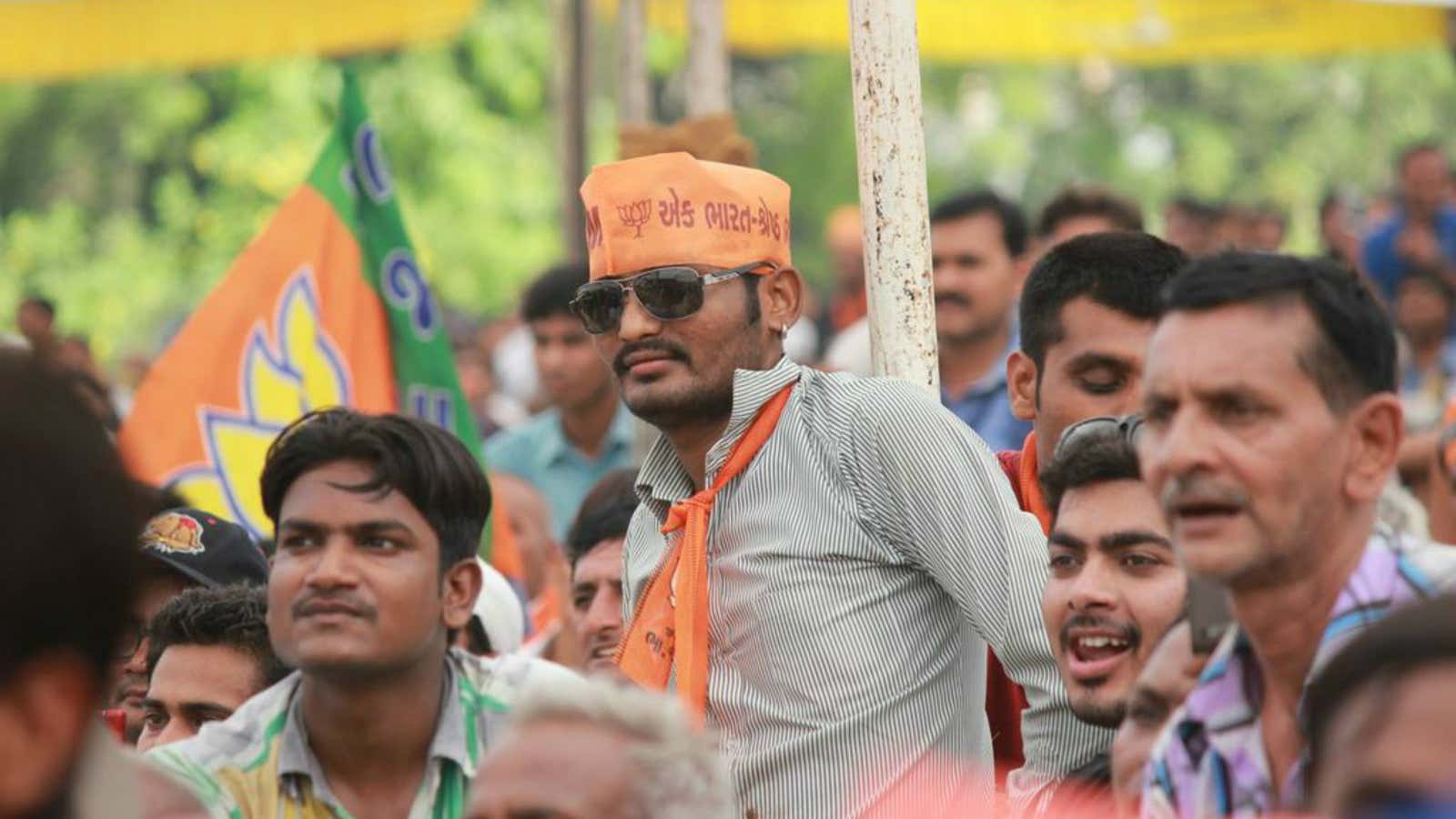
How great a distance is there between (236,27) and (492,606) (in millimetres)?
8200

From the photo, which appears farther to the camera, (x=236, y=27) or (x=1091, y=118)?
(x=1091, y=118)

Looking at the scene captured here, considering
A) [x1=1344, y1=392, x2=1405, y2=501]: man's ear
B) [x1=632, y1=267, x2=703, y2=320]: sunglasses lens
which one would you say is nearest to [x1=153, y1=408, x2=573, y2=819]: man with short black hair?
[x1=632, y1=267, x2=703, y2=320]: sunglasses lens

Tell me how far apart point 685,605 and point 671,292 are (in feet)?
2.04

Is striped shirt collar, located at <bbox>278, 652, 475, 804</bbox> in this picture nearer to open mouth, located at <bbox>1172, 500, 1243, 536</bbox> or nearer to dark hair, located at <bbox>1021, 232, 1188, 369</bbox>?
dark hair, located at <bbox>1021, 232, 1188, 369</bbox>

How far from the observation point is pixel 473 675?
483 cm

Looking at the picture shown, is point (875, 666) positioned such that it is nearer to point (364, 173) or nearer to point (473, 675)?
point (473, 675)

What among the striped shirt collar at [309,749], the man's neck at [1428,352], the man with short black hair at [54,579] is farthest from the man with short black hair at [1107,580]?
the man's neck at [1428,352]

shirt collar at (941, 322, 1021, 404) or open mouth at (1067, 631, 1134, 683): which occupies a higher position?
shirt collar at (941, 322, 1021, 404)

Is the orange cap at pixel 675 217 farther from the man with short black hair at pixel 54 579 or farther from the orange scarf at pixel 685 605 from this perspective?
the man with short black hair at pixel 54 579

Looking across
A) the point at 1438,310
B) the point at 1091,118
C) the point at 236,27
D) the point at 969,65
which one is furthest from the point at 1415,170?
the point at 1091,118

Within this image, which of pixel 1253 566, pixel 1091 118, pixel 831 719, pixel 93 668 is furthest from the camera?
pixel 1091 118

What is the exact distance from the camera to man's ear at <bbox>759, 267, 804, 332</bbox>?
16.2 feet

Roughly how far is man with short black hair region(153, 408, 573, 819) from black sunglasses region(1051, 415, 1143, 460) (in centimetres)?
100

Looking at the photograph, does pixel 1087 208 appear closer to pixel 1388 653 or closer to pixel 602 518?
pixel 602 518
